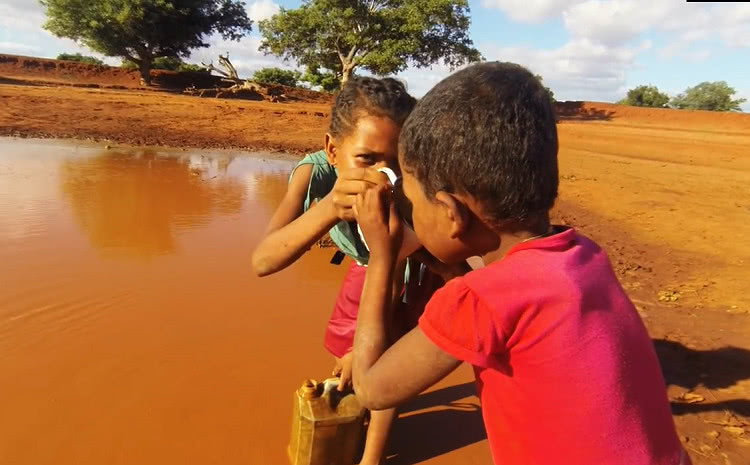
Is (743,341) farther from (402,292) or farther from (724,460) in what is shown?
(402,292)

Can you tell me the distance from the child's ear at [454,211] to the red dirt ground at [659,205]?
7.28 ft

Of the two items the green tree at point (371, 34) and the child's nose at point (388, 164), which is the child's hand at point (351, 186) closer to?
the child's nose at point (388, 164)

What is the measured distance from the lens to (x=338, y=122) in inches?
82.7

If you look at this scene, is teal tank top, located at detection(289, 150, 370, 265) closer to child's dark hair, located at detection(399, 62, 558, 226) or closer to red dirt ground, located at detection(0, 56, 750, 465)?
child's dark hair, located at detection(399, 62, 558, 226)

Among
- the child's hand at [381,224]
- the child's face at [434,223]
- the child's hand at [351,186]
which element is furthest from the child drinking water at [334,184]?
the child's face at [434,223]

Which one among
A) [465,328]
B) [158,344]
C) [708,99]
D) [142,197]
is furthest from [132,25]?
[708,99]

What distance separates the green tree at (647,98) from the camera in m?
37.5

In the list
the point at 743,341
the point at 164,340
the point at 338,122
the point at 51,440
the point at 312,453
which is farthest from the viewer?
the point at 743,341

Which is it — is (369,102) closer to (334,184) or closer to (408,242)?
(334,184)

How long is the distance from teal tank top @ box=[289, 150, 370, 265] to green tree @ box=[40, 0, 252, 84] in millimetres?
26620

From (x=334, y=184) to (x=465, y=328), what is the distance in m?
1.07

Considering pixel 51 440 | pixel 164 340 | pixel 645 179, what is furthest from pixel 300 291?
pixel 645 179

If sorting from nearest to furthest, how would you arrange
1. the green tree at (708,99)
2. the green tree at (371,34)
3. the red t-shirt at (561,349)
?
the red t-shirt at (561,349)
the green tree at (371,34)
the green tree at (708,99)

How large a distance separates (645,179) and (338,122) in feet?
34.4
